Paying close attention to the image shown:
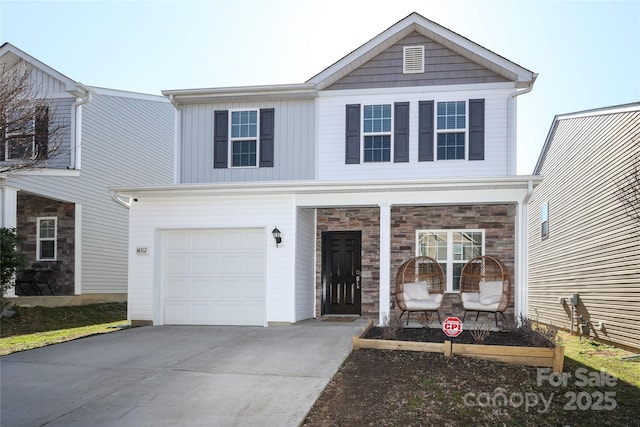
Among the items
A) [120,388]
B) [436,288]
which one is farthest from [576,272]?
[120,388]

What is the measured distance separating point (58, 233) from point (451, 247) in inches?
427

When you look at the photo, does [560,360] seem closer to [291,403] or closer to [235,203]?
[291,403]

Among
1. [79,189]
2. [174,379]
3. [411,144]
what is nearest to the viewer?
[174,379]

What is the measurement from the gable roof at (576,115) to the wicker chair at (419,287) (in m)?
4.69

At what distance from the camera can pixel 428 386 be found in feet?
22.6

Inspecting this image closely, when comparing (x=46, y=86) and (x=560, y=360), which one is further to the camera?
(x=46, y=86)

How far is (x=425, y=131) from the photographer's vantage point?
12.6m

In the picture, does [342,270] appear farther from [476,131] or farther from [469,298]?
[476,131]

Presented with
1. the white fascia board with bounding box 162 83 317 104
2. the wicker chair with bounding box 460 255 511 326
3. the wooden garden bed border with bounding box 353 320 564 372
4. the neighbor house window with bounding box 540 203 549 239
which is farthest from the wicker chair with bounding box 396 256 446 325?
the neighbor house window with bounding box 540 203 549 239

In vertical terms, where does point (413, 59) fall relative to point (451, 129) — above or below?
above

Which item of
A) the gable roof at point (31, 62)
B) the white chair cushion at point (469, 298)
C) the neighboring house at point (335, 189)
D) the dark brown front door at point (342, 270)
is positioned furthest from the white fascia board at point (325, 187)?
the gable roof at point (31, 62)

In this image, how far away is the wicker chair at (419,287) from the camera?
35.0ft

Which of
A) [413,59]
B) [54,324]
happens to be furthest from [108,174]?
[413,59]

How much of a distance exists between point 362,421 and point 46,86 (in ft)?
45.5
